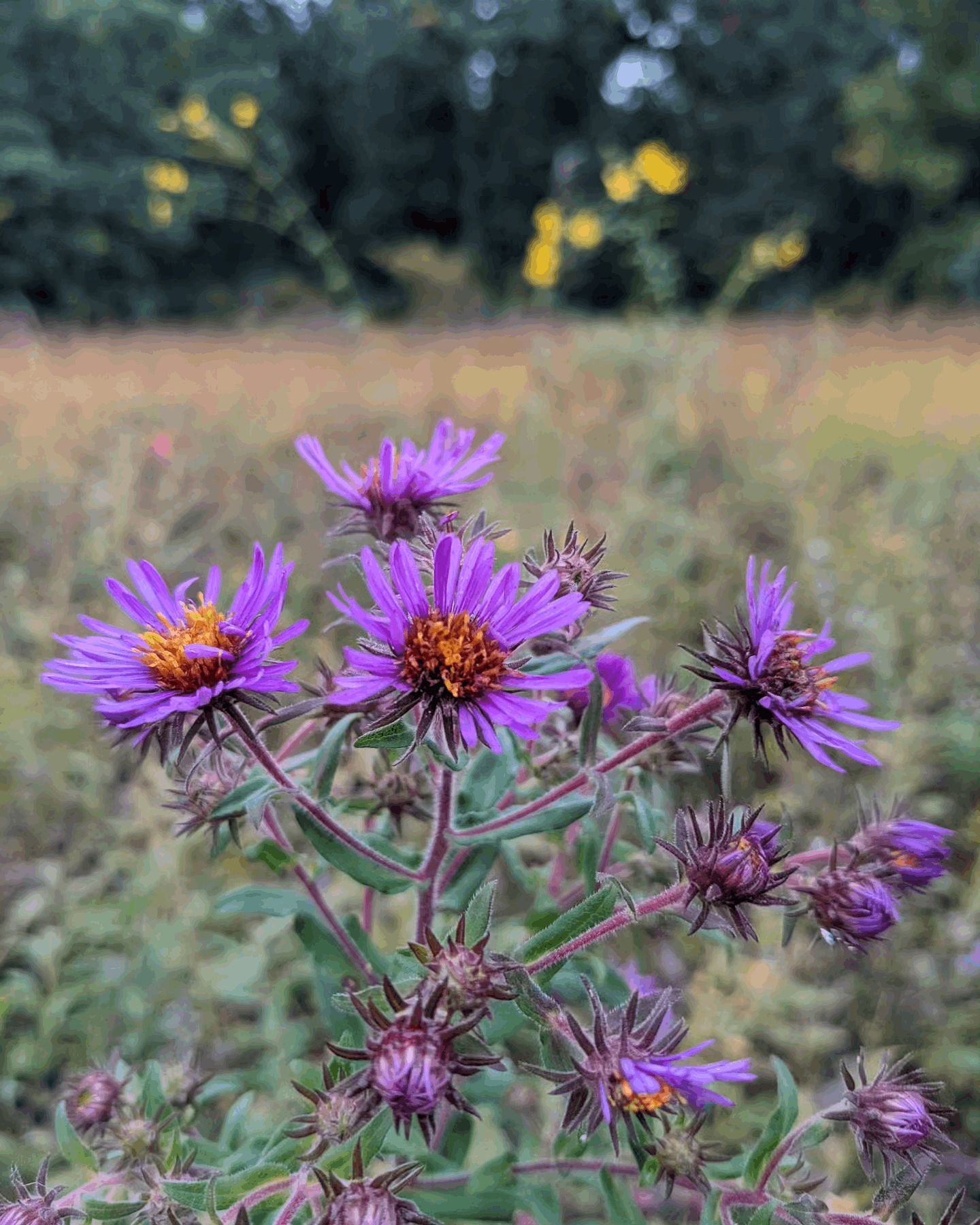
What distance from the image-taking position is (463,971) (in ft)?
1.87

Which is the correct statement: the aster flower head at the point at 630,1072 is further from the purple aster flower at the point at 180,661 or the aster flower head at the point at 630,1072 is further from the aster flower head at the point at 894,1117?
the purple aster flower at the point at 180,661

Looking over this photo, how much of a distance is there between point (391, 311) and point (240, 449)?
1013 centimetres

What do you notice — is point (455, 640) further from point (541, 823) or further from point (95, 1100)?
point (95, 1100)

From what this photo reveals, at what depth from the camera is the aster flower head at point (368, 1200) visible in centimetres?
56

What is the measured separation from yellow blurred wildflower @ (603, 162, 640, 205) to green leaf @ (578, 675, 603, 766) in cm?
251

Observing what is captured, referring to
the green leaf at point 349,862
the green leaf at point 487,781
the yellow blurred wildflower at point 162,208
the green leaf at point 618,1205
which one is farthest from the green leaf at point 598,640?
the yellow blurred wildflower at point 162,208

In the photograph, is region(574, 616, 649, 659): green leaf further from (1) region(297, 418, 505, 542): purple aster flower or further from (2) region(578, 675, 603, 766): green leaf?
(1) region(297, 418, 505, 542): purple aster flower

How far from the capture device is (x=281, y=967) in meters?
1.53

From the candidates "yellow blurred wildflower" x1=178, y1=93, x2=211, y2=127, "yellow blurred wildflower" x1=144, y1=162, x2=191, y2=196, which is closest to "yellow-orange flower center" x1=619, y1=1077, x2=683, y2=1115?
"yellow blurred wildflower" x1=178, y1=93, x2=211, y2=127

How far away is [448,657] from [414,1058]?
240mm

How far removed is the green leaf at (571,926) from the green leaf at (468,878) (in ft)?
0.43

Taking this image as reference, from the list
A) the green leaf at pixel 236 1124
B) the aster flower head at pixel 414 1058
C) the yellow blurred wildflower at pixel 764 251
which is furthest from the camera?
the yellow blurred wildflower at pixel 764 251

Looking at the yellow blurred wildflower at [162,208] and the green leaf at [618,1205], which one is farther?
the yellow blurred wildflower at [162,208]

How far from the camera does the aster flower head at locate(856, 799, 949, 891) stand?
0.72m
